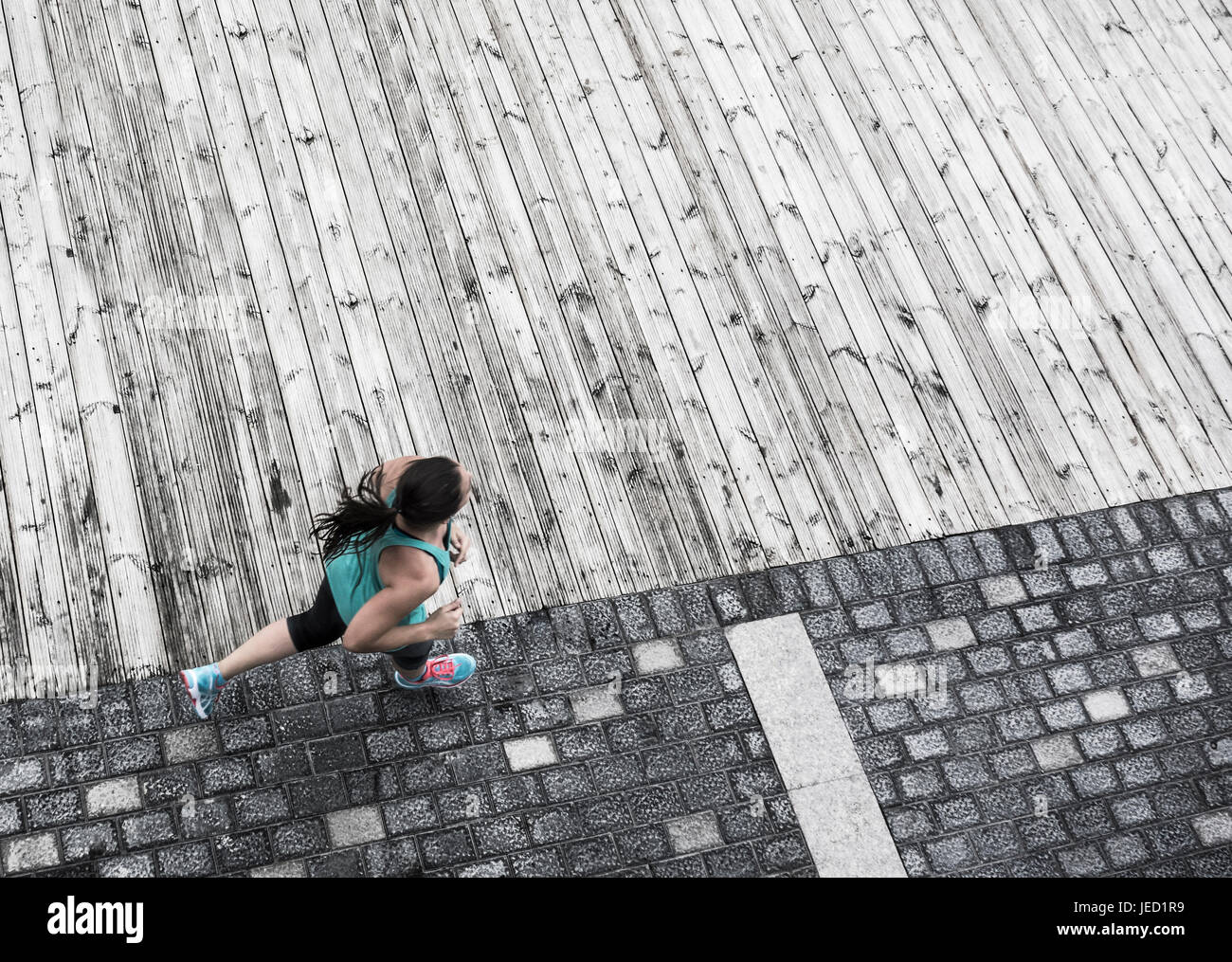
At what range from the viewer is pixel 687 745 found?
167 inches

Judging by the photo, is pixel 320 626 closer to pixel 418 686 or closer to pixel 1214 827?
pixel 418 686

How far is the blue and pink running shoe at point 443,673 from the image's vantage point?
4.13 meters

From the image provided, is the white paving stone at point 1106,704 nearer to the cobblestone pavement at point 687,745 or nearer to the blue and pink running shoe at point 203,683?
the cobblestone pavement at point 687,745

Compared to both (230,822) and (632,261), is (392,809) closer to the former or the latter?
(230,822)

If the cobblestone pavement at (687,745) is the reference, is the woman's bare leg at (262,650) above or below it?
above

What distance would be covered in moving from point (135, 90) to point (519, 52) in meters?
1.96

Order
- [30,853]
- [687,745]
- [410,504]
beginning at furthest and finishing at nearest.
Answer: [687,745] < [30,853] < [410,504]

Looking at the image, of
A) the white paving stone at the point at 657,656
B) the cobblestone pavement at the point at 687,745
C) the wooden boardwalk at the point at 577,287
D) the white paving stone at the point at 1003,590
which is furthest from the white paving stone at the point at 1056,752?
the white paving stone at the point at 657,656

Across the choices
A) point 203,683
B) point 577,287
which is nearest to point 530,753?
point 203,683

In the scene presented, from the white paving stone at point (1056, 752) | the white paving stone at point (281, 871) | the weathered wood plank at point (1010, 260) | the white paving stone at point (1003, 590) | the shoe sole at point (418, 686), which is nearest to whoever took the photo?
the white paving stone at point (281, 871)

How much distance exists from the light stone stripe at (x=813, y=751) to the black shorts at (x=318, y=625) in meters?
1.58

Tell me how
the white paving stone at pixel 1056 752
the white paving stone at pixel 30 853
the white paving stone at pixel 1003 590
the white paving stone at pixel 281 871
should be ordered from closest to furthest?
the white paving stone at pixel 30 853, the white paving stone at pixel 281 871, the white paving stone at pixel 1056 752, the white paving stone at pixel 1003 590

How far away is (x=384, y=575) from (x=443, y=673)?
2.51ft

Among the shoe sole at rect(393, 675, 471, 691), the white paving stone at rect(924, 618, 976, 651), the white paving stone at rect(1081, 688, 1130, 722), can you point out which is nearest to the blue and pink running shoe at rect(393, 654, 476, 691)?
the shoe sole at rect(393, 675, 471, 691)
